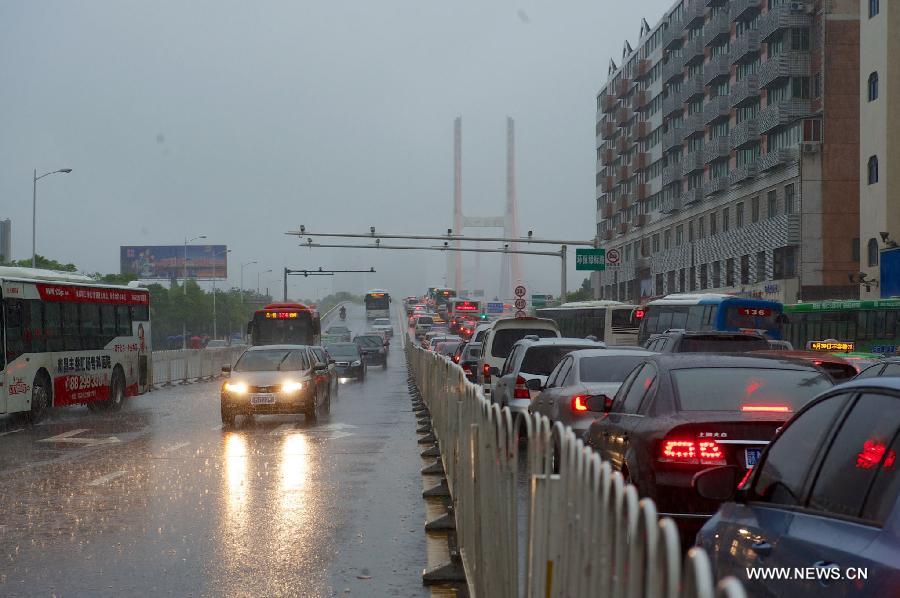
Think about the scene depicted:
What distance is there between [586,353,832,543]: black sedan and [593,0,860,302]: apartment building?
172 ft

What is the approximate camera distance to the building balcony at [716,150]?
70.4 metres

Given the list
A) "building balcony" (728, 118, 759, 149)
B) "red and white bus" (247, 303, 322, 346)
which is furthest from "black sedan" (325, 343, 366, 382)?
"building balcony" (728, 118, 759, 149)

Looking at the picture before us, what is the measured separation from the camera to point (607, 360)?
1414cm

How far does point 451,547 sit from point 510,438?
12.4ft

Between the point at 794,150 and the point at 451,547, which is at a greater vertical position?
the point at 794,150

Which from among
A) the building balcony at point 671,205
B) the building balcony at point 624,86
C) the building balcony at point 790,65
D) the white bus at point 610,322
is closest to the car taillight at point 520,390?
the white bus at point 610,322

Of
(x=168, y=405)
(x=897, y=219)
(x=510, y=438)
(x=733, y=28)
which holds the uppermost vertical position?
(x=733, y=28)

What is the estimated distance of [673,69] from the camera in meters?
82.8

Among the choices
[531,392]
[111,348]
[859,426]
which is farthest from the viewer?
[111,348]

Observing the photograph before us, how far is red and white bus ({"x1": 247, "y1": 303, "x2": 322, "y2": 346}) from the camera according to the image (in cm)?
4397

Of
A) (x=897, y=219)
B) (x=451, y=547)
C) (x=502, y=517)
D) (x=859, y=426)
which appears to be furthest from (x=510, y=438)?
(x=897, y=219)

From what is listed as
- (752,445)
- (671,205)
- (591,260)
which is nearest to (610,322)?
(591,260)

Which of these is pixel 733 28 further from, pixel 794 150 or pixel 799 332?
pixel 799 332

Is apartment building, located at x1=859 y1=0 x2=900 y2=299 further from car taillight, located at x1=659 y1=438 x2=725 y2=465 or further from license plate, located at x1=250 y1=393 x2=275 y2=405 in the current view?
car taillight, located at x1=659 y1=438 x2=725 y2=465
